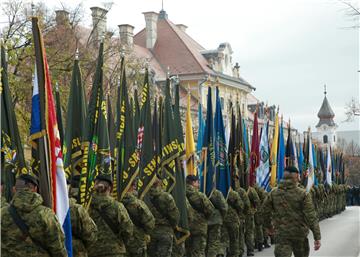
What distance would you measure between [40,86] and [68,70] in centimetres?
1420

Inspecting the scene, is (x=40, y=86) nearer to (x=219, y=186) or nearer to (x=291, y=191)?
(x=291, y=191)

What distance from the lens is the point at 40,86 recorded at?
6031 millimetres

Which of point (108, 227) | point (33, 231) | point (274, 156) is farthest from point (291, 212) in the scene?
point (274, 156)

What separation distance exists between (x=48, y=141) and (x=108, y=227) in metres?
1.91

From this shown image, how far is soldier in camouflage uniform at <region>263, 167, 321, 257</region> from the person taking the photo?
9133 millimetres

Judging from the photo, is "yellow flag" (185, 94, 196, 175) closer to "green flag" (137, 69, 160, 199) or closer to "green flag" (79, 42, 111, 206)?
"green flag" (137, 69, 160, 199)

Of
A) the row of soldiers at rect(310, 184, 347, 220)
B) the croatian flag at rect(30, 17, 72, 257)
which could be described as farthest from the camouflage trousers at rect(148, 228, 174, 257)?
the row of soldiers at rect(310, 184, 347, 220)

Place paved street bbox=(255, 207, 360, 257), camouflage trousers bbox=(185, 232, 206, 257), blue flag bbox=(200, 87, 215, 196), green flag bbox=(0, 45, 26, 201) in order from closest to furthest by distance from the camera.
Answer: green flag bbox=(0, 45, 26, 201) < camouflage trousers bbox=(185, 232, 206, 257) < blue flag bbox=(200, 87, 215, 196) < paved street bbox=(255, 207, 360, 257)

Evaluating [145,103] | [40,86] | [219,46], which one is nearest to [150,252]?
[145,103]

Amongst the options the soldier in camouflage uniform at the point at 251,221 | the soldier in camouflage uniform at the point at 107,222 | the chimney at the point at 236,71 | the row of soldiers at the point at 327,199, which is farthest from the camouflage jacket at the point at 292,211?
the chimney at the point at 236,71

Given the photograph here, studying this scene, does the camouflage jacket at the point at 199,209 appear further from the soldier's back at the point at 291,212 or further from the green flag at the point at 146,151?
the soldier's back at the point at 291,212

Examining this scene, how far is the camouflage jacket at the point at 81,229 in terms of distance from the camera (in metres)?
6.62

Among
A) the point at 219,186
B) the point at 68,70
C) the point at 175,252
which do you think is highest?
the point at 68,70

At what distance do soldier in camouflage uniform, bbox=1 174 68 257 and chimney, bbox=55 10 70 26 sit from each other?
16815mm
